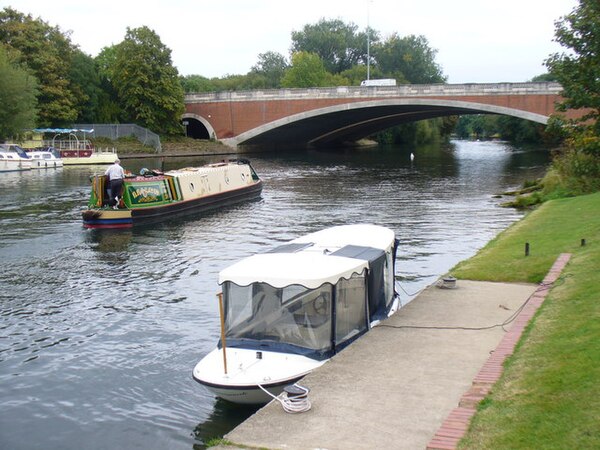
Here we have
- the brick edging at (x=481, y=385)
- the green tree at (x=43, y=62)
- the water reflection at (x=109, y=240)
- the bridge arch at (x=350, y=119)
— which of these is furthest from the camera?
the green tree at (x=43, y=62)

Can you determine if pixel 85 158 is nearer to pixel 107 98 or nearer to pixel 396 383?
pixel 107 98

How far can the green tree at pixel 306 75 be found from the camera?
328 feet

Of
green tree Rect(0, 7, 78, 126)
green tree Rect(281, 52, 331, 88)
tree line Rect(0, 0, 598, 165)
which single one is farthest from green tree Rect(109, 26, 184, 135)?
green tree Rect(281, 52, 331, 88)

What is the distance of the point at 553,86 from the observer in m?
58.4

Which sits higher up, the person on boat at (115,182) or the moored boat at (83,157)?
the person on boat at (115,182)

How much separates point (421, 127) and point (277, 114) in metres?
34.8

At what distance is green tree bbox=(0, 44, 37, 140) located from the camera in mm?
56781

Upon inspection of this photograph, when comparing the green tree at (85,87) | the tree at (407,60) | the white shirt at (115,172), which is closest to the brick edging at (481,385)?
the white shirt at (115,172)

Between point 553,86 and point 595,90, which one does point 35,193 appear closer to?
point 595,90

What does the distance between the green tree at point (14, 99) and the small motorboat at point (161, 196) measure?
2846cm

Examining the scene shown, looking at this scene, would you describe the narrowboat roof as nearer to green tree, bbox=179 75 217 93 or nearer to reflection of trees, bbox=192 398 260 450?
reflection of trees, bbox=192 398 260 450

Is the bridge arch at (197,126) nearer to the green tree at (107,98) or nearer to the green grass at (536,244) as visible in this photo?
the green tree at (107,98)

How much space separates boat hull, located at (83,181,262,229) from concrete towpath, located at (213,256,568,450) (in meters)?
17.0

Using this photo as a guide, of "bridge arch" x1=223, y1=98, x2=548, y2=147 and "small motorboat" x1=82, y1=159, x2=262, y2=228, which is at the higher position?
"bridge arch" x1=223, y1=98, x2=548, y2=147
